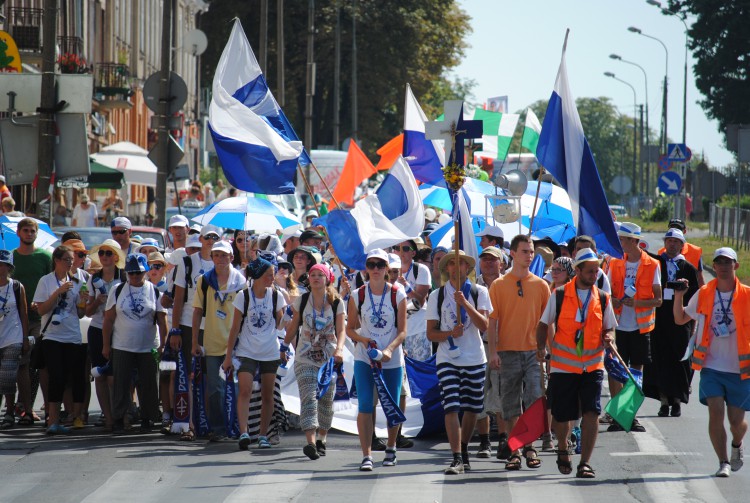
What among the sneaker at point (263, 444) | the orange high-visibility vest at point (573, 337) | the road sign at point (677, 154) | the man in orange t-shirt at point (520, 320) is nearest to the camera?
the orange high-visibility vest at point (573, 337)

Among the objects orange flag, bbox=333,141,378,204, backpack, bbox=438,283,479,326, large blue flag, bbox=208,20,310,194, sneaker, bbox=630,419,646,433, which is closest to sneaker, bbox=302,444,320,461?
backpack, bbox=438,283,479,326

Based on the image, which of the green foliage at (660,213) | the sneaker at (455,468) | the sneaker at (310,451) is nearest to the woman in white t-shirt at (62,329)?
the sneaker at (310,451)

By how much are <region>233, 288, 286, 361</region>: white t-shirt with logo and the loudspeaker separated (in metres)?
5.37

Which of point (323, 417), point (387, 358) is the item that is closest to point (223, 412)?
point (323, 417)

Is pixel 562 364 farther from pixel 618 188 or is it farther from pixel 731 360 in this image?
pixel 618 188

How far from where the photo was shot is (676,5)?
209 feet

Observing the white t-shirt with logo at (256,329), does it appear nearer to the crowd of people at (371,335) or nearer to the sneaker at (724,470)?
the crowd of people at (371,335)

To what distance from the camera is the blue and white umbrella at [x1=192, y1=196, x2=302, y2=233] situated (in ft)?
55.6

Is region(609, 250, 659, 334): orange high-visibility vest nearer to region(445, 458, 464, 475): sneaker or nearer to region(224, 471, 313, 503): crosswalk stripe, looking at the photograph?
region(445, 458, 464, 475): sneaker

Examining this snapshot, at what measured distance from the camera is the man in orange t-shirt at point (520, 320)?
35.1 ft

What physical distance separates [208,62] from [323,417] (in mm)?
52167

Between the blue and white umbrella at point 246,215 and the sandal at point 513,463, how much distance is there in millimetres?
6930

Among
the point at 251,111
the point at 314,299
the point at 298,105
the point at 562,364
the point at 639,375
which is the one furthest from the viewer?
the point at 298,105

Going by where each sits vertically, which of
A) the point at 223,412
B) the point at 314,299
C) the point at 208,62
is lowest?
the point at 223,412
